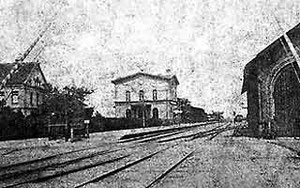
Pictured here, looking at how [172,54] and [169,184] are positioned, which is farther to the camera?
[172,54]

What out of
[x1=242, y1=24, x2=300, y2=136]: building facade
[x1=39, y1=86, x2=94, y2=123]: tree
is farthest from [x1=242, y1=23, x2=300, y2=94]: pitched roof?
[x1=39, y1=86, x2=94, y2=123]: tree

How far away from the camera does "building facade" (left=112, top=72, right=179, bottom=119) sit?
25.5 metres

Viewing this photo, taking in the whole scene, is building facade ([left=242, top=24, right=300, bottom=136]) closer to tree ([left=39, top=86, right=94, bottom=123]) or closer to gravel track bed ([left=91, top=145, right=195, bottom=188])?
tree ([left=39, top=86, right=94, bottom=123])

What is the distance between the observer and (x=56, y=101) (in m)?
23.2

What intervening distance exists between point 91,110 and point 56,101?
6445 millimetres

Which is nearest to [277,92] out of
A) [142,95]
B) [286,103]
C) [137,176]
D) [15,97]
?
[286,103]

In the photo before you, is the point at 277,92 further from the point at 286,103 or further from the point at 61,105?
the point at 61,105

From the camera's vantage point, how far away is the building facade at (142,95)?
2555cm

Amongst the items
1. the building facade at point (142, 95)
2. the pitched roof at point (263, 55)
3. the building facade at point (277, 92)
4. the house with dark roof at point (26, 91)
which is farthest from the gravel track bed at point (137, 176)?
the building facade at point (142, 95)

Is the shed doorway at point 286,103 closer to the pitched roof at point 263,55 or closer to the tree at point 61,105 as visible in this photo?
the pitched roof at point 263,55

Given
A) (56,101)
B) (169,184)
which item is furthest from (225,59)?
(56,101)

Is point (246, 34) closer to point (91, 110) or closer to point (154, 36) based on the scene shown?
point (154, 36)

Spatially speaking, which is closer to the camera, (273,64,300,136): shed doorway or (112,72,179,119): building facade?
(273,64,300,136): shed doorway

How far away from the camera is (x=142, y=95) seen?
29.5 m
